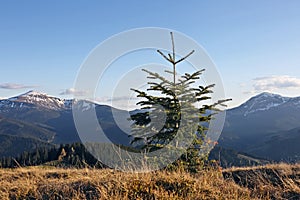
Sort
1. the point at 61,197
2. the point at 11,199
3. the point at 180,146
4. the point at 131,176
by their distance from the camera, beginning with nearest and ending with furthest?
the point at 61,197 < the point at 11,199 < the point at 131,176 < the point at 180,146

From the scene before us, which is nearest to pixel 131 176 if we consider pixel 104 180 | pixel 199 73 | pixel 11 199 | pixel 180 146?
pixel 104 180

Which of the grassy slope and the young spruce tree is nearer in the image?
the grassy slope

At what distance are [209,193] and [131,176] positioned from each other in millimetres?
1815

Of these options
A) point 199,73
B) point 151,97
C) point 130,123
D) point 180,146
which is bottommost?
point 180,146

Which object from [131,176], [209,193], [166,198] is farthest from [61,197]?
[209,193]

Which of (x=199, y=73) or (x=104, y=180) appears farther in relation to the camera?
(x=199, y=73)

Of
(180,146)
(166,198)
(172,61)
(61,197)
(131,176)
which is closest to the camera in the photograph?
(166,198)

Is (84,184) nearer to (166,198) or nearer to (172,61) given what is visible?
(166,198)

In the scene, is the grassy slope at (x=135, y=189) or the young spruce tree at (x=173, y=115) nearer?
the grassy slope at (x=135, y=189)

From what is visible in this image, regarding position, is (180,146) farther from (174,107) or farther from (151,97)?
(151,97)

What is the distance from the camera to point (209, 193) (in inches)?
248

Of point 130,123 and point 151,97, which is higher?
point 151,97

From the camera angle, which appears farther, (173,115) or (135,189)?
(173,115)

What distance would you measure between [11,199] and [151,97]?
1058 cm
